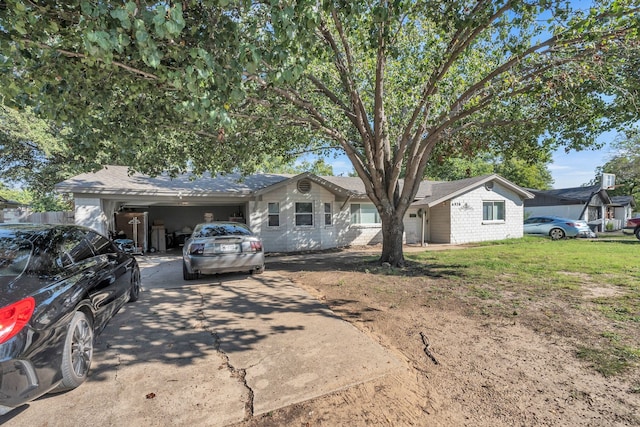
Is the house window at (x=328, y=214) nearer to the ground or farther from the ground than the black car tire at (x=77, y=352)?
farther from the ground

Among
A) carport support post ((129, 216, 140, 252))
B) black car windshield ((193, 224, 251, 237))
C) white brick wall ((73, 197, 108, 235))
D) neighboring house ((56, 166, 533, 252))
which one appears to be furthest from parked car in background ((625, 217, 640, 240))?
white brick wall ((73, 197, 108, 235))

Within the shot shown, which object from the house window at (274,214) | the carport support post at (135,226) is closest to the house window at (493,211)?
the house window at (274,214)

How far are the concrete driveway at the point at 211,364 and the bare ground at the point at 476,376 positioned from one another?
25cm

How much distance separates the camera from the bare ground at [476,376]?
246 centimetres

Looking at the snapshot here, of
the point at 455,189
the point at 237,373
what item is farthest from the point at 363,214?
the point at 237,373

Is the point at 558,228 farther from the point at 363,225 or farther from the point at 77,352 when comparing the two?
the point at 77,352

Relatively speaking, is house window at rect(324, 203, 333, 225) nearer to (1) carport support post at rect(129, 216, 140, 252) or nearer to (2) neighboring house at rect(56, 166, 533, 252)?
(2) neighboring house at rect(56, 166, 533, 252)

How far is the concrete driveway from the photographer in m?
2.57

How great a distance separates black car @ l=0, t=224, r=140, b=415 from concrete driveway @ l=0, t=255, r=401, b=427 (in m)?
0.32

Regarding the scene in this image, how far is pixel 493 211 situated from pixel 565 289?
40.7 feet

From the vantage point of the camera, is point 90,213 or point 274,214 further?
point 274,214

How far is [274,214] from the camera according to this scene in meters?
13.5

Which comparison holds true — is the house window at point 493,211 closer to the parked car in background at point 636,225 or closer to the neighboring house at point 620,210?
the parked car in background at point 636,225

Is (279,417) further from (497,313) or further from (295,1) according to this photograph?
(295,1)
